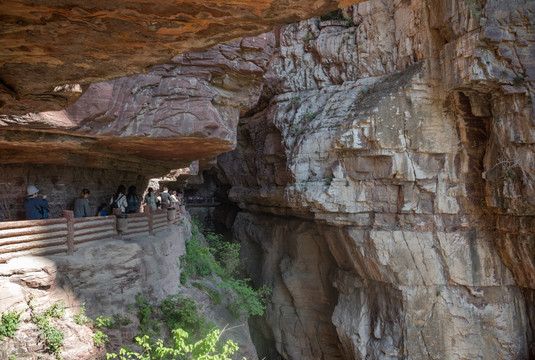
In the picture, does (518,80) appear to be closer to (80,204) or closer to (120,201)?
Answer: (120,201)

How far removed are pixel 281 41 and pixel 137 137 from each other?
11.4m

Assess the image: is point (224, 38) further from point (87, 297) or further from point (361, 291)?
point (361, 291)

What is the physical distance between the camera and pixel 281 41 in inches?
714

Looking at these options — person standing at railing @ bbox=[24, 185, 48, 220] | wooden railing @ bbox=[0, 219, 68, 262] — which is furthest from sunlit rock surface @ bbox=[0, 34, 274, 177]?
wooden railing @ bbox=[0, 219, 68, 262]

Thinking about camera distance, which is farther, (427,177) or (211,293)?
(427,177)

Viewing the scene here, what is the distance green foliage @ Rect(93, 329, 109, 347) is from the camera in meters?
6.69

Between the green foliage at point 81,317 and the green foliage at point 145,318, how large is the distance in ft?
3.83

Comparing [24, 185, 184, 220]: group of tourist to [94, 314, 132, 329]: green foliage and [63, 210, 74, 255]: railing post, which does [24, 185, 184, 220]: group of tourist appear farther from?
[94, 314, 132, 329]: green foliage

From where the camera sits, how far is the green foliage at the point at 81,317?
22.2 ft

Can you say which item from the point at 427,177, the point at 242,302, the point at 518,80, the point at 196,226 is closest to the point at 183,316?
the point at 242,302

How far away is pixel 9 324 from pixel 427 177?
1262 cm

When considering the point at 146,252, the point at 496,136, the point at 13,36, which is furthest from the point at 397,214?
the point at 13,36

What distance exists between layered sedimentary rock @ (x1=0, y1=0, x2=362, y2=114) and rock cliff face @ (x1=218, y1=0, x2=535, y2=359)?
36.4 ft

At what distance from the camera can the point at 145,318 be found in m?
7.90
